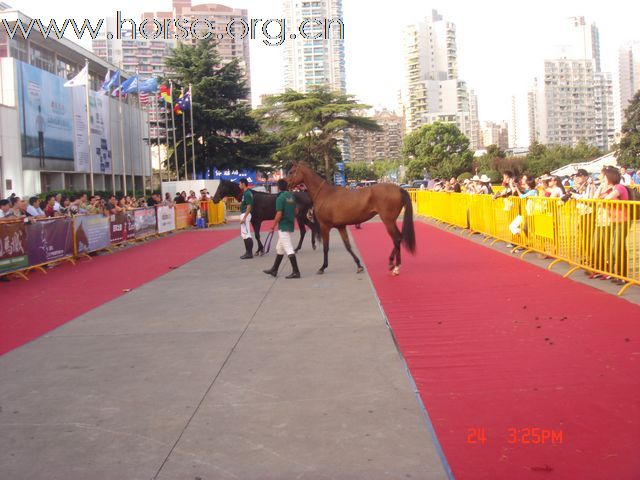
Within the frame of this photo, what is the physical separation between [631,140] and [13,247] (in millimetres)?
62499

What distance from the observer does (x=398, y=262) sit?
11812mm

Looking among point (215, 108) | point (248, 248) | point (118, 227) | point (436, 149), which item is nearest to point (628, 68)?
point (436, 149)

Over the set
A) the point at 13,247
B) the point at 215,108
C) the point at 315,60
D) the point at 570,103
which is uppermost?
the point at 315,60

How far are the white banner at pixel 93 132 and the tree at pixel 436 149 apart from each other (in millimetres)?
58879

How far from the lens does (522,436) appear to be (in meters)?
4.11

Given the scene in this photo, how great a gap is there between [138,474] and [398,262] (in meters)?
8.47

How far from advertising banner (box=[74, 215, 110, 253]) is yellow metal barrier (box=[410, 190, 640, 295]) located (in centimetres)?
1049

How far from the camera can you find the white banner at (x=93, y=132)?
3919cm

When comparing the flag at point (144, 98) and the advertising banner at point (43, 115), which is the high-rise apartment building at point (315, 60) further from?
the flag at point (144, 98)

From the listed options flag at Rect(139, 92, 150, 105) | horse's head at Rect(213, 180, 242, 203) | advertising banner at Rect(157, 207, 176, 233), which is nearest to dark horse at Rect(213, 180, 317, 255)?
horse's head at Rect(213, 180, 242, 203)

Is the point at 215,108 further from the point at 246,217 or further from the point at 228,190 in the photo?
the point at 246,217

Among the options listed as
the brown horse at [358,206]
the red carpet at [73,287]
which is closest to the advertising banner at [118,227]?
the red carpet at [73,287]

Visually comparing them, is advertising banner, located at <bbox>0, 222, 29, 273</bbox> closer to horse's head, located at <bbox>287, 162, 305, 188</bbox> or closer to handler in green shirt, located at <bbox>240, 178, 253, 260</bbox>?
handler in green shirt, located at <bbox>240, 178, 253, 260</bbox>

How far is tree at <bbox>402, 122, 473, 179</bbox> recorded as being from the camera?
95.6 metres
